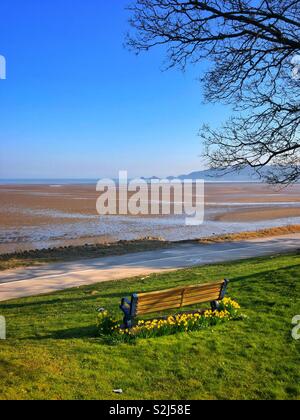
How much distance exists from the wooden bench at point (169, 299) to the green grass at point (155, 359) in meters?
0.50

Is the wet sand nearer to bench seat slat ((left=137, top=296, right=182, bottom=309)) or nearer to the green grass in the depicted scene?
the green grass

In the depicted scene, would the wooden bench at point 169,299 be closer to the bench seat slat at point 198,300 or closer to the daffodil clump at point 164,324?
the bench seat slat at point 198,300

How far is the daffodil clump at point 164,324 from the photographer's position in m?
6.57

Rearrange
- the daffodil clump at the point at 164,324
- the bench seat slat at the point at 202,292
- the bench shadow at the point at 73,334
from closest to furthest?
the daffodil clump at the point at 164,324 < the bench shadow at the point at 73,334 < the bench seat slat at the point at 202,292

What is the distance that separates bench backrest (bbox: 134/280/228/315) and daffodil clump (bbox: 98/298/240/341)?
21cm

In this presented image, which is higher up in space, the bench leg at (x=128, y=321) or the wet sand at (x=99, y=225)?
the bench leg at (x=128, y=321)

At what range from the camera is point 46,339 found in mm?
6586

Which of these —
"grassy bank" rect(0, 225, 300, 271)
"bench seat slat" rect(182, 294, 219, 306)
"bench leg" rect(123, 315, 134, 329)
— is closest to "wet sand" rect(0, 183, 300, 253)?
"grassy bank" rect(0, 225, 300, 271)

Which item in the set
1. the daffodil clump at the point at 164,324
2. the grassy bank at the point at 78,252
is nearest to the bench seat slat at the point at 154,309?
the daffodil clump at the point at 164,324

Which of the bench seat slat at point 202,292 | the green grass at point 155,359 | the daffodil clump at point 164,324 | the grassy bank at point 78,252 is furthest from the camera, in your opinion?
the grassy bank at point 78,252

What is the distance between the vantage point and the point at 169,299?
7.16m

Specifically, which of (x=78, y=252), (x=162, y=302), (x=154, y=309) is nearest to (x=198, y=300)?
(x=162, y=302)

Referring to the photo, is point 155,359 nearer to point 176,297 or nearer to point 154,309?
point 154,309

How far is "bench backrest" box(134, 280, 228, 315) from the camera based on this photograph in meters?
6.75
